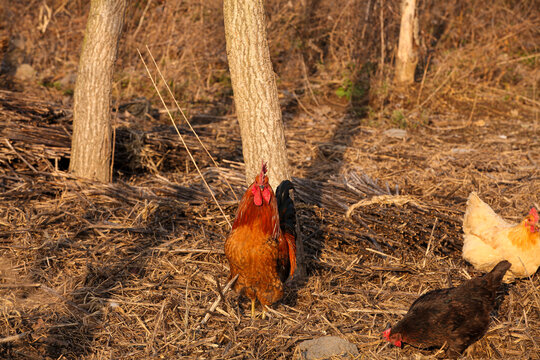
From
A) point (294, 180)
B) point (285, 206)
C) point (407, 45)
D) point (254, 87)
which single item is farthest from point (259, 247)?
point (407, 45)

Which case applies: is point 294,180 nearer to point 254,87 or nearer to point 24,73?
point 254,87

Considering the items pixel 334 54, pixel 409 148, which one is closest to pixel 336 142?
pixel 409 148

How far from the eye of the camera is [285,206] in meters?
4.16

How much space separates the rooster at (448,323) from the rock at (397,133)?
4.91 metres

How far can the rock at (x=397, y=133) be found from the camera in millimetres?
8320

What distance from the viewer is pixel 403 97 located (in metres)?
10.0

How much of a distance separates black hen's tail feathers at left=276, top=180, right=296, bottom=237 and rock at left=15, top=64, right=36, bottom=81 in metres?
7.90

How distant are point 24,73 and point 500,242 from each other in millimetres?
9285

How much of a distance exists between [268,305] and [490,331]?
1.72 m

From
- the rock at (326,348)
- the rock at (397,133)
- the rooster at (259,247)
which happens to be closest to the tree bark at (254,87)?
the rooster at (259,247)

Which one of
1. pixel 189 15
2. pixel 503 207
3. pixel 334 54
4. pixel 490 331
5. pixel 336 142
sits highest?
pixel 189 15

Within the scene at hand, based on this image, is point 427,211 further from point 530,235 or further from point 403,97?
point 403,97

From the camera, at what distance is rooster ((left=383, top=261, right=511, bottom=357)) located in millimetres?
3547

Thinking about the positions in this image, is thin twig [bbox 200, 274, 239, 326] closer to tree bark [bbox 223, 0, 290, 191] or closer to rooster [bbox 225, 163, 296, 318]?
rooster [bbox 225, 163, 296, 318]
